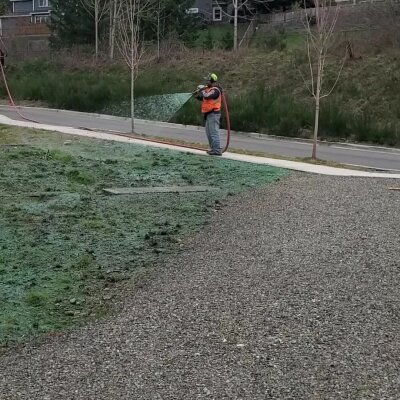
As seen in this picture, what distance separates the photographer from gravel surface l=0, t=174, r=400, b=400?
140 inches

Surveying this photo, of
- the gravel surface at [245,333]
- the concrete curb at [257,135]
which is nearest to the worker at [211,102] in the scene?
the gravel surface at [245,333]

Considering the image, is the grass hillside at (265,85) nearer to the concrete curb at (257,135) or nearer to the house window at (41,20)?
the concrete curb at (257,135)

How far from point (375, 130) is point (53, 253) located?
17536mm

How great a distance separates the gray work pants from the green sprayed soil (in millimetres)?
656

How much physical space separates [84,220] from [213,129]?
6.55m

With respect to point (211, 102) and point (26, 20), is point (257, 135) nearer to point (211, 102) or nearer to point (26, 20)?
point (211, 102)

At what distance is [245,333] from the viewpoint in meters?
4.23

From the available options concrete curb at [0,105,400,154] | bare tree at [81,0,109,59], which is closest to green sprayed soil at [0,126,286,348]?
concrete curb at [0,105,400,154]

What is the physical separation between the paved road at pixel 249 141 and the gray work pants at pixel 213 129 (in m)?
3.21

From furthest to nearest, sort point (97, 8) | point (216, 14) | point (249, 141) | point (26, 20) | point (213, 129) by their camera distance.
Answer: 1. point (26, 20)
2. point (216, 14)
3. point (97, 8)
4. point (249, 141)
5. point (213, 129)

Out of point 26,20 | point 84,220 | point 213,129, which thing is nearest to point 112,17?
point 26,20

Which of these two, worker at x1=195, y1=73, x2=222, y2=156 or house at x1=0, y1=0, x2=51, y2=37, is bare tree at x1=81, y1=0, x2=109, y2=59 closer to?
house at x1=0, y1=0, x2=51, y2=37

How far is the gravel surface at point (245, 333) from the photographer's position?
140 inches

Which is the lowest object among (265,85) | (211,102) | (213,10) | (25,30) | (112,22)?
(265,85)
